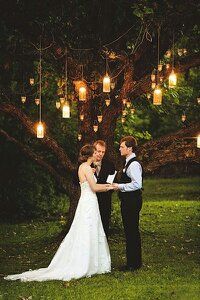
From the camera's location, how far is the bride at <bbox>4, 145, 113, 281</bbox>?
10.5 meters

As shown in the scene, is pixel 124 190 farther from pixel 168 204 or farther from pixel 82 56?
pixel 168 204

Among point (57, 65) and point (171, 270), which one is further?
point (57, 65)

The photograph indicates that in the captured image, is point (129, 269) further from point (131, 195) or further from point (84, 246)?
point (131, 195)

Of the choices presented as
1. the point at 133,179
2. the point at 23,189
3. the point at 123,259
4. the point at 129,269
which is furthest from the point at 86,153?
the point at 23,189

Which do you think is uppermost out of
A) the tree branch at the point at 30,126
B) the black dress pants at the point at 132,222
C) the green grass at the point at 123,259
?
the tree branch at the point at 30,126

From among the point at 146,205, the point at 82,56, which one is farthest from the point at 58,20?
the point at 146,205

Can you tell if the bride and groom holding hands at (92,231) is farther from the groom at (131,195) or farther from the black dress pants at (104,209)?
the black dress pants at (104,209)

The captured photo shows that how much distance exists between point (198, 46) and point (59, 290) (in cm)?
830

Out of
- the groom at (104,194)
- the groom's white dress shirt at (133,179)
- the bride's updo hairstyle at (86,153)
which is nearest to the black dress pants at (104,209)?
the groom at (104,194)

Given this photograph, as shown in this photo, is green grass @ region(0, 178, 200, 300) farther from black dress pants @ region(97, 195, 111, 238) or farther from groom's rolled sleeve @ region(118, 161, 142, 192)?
groom's rolled sleeve @ region(118, 161, 142, 192)

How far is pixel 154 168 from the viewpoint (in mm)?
14484

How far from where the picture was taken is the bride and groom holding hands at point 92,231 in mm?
10562

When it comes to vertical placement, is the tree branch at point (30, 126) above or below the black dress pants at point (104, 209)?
above

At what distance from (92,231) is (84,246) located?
0.96ft
